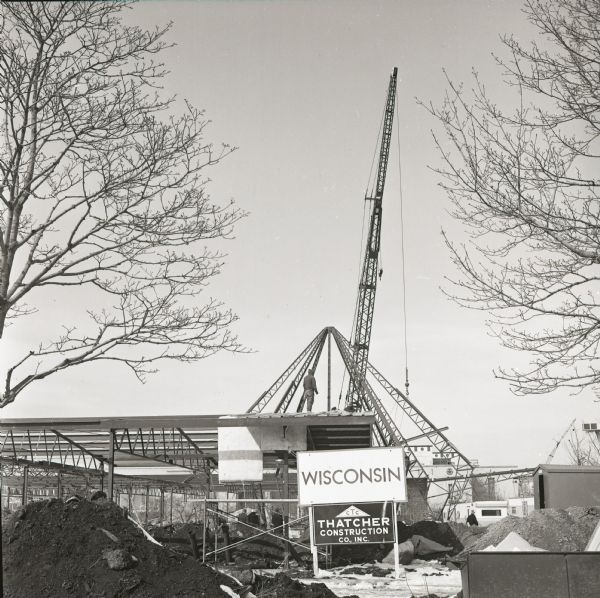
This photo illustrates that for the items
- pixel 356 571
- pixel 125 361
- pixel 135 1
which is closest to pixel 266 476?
pixel 356 571

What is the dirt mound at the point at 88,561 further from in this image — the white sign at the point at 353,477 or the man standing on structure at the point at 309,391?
the man standing on structure at the point at 309,391

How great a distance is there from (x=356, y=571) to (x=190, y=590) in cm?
763

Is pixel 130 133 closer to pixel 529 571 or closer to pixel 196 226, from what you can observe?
pixel 196 226

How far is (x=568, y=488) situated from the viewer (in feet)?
75.5

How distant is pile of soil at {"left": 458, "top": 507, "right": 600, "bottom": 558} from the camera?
18562mm

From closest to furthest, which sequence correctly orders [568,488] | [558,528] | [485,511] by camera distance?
[558,528] < [568,488] < [485,511]

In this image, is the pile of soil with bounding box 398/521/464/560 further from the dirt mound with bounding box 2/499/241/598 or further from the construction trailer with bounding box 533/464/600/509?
the dirt mound with bounding box 2/499/241/598

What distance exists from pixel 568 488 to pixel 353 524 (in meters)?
9.40

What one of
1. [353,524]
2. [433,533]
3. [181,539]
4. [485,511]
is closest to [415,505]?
[433,533]

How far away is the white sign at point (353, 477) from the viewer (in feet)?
54.0

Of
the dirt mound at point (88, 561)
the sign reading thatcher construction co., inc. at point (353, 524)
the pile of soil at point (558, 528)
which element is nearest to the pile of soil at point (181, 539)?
the sign reading thatcher construction co., inc. at point (353, 524)

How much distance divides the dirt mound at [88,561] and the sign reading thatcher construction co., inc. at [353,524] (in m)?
3.99

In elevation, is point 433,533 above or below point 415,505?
above

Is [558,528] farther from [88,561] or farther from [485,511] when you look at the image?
[485,511]
